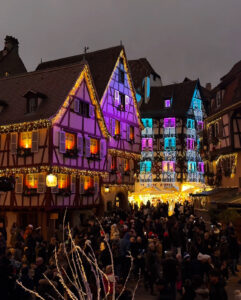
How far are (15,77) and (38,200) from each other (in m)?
11.6

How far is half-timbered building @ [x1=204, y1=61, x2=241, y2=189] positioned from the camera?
28219 millimetres

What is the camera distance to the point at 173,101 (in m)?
51.2

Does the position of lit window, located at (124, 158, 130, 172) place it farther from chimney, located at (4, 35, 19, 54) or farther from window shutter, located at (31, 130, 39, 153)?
chimney, located at (4, 35, 19, 54)

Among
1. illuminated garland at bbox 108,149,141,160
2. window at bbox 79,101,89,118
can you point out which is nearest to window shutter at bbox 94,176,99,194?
illuminated garland at bbox 108,149,141,160

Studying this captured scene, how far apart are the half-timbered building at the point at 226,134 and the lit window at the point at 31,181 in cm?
1322

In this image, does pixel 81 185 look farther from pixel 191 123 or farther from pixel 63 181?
pixel 191 123

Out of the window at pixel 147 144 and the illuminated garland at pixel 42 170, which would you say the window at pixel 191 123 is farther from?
the illuminated garland at pixel 42 170

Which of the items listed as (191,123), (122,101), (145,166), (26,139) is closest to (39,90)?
(26,139)

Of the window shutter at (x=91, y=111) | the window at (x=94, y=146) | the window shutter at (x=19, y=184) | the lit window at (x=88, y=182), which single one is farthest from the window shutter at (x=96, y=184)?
the window shutter at (x=19, y=184)

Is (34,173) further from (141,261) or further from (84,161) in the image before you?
(141,261)

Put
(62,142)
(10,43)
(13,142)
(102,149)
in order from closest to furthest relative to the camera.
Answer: (62,142) < (13,142) < (102,149) < (10,43)

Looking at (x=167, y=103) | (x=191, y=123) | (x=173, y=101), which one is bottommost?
(x=191, y=123)

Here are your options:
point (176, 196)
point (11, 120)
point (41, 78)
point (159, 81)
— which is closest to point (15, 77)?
point (41, 78)

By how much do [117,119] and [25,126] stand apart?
1079cm
